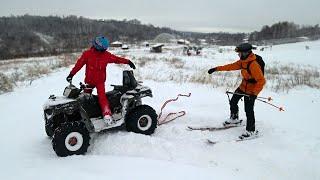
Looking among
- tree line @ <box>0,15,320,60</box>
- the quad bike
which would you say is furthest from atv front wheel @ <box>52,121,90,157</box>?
tree line @ <box>0,15,320,60</box>

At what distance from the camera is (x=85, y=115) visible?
20.5 feet

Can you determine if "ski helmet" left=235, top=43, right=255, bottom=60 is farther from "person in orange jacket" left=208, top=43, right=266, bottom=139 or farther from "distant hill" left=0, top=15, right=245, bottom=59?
"distant hill" left=0, top=15, right=245, bottom=59

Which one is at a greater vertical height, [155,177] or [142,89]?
[142,89]

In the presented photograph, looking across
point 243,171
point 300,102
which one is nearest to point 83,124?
point 243,171

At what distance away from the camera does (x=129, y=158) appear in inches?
228

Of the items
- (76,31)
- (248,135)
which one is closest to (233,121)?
(248,135)

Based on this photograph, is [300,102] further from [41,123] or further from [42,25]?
[42,25]

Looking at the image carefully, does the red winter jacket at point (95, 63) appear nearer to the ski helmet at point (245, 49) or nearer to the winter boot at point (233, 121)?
the ski helmet at point (245, 49)

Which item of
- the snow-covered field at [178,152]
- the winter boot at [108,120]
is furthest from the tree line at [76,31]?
the winter boot at [108,120]

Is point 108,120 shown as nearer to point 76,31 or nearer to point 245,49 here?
point 245,49

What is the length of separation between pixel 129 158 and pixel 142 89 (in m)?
1.73

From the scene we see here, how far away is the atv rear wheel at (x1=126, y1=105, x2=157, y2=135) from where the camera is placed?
22.3 feet

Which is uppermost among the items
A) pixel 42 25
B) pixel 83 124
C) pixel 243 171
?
pixel 42 25

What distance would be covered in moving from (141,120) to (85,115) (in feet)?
3.99
